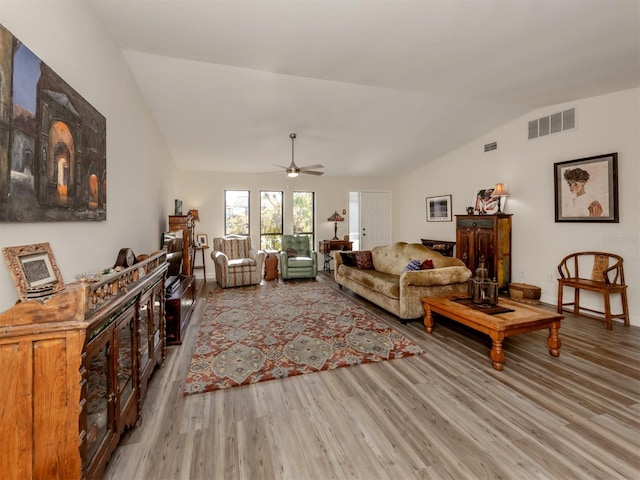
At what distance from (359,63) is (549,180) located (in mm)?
3561

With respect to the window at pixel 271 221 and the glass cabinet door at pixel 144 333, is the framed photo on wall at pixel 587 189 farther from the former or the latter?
the window at pixel 271 221

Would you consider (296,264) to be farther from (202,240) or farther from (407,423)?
(407,423)

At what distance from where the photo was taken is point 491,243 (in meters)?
4.75

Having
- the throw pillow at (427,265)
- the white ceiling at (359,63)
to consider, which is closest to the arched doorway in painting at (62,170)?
the white ceiling at (359,63)

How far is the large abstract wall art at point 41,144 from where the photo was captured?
121 cm

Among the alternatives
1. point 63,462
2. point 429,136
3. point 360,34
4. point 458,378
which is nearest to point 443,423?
point 458,378

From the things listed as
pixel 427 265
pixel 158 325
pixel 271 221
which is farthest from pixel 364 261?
pixel 158 325

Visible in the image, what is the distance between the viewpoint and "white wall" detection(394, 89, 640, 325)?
3.49m

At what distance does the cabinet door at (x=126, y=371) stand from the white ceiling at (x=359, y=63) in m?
2.27

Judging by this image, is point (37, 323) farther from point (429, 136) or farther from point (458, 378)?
point (429, 136)

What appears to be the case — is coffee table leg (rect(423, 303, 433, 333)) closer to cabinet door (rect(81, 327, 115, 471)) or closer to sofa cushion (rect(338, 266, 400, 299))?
sofa cushion (rect(338, 266, 400, 299))

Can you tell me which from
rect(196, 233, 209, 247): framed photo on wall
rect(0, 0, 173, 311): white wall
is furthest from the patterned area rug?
rect(196, 233, 209, 247): framed photo on wall

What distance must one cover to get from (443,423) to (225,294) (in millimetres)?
4069

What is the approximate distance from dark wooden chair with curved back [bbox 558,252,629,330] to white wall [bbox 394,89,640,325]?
137 mm
